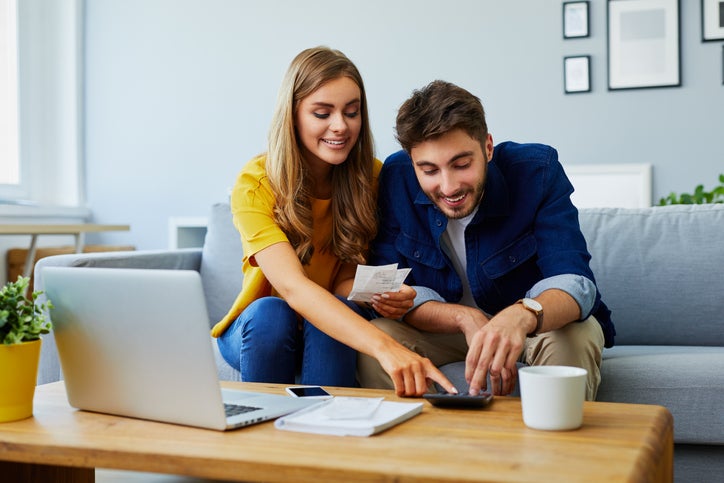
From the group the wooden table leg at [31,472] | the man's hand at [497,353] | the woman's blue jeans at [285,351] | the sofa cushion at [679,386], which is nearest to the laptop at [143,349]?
the wooden table leg at [31,472]

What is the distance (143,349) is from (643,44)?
3116mm

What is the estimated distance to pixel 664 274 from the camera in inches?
84.6

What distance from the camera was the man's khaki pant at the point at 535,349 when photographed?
160 cm

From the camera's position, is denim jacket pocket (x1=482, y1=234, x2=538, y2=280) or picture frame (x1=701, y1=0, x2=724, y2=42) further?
picture frame (x1=701, y1=0, x2=724, y2=42)

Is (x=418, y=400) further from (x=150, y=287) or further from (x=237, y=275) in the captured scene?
(x=237, y=275)

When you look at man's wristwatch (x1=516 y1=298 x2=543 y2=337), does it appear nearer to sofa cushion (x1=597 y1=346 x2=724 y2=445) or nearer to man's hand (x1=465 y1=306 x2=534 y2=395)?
man's hand (x1=465 y1=306 x2=534 y2=395)

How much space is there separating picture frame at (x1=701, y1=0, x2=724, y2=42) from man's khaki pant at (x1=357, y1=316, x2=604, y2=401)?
7.59 ft

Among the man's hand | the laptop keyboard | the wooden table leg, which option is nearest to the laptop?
the laptop keyboard

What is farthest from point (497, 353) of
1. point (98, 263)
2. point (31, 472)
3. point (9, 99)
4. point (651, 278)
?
point (9, 99)

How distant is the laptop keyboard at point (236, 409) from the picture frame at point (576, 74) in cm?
293

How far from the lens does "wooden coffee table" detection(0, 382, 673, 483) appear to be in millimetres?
889

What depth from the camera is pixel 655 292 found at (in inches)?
84.5

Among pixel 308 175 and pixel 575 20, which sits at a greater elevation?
pixel 575 20

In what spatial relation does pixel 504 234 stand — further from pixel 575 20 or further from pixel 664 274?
pixel 575 20
